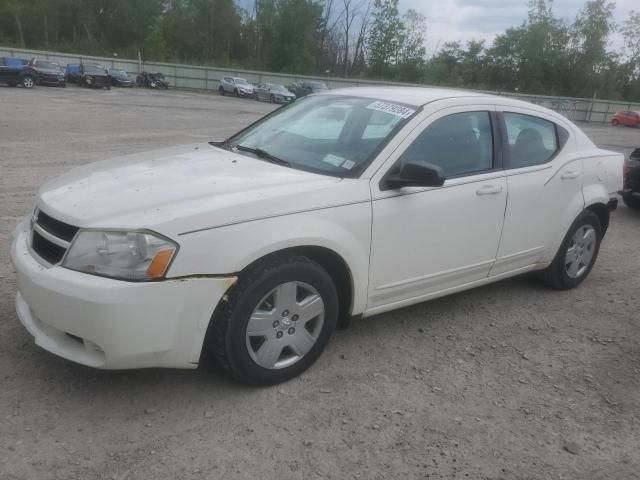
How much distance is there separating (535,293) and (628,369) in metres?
1.24

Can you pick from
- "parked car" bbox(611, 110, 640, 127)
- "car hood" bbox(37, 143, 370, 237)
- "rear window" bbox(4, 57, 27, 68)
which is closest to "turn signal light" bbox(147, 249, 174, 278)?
"car hood" bbox(37, 143, 370, 237)

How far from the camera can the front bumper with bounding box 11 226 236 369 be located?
2.48 metres

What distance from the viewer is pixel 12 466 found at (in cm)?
235

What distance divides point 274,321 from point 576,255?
3.07 metres

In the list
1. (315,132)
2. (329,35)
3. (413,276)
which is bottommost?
(413,276)

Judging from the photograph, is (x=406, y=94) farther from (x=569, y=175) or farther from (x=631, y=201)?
(x=631, y=201)

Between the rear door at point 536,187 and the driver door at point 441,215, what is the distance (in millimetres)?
143

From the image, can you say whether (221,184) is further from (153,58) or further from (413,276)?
(153,58)

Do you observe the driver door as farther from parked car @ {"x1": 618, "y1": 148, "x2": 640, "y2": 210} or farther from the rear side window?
parked car @ {"x1": 618, "y1": 148, "x2": 640, "y2": 210}

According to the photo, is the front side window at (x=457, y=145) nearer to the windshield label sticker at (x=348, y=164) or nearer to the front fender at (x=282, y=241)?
the windshield label sticker at (x=348, y=164)

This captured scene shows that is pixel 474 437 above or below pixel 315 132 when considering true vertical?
below

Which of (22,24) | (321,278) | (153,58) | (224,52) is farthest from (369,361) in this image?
(22,24)

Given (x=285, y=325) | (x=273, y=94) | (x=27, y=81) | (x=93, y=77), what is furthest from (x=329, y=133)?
(x=273, y=94)

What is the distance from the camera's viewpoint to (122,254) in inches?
101
